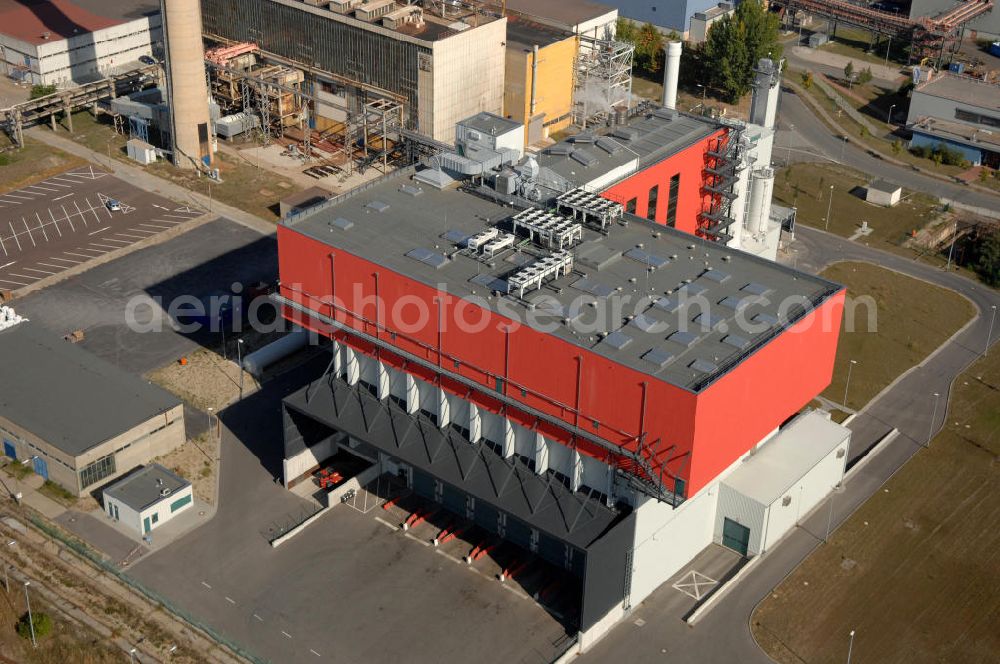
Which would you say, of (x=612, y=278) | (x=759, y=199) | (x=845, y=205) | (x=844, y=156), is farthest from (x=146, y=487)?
(x=844, y=156)

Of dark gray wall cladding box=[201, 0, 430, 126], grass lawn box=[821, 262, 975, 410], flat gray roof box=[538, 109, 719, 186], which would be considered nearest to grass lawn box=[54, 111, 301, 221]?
dark gray wall cladding box=[201, 0, 430, 126]

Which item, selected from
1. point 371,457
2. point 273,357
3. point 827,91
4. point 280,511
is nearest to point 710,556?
point 371,457

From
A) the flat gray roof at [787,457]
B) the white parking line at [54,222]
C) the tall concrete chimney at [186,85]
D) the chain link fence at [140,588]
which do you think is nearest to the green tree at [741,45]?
the tall concrete chimney at [186,85]

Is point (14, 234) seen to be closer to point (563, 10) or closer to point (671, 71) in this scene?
point (671, 71)

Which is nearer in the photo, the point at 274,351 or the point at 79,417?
the point at 79,417

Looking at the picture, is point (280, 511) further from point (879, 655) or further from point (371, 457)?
point (879, 655)

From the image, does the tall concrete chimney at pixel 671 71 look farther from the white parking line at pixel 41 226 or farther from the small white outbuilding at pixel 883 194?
the white parking line at pixel 41 226
